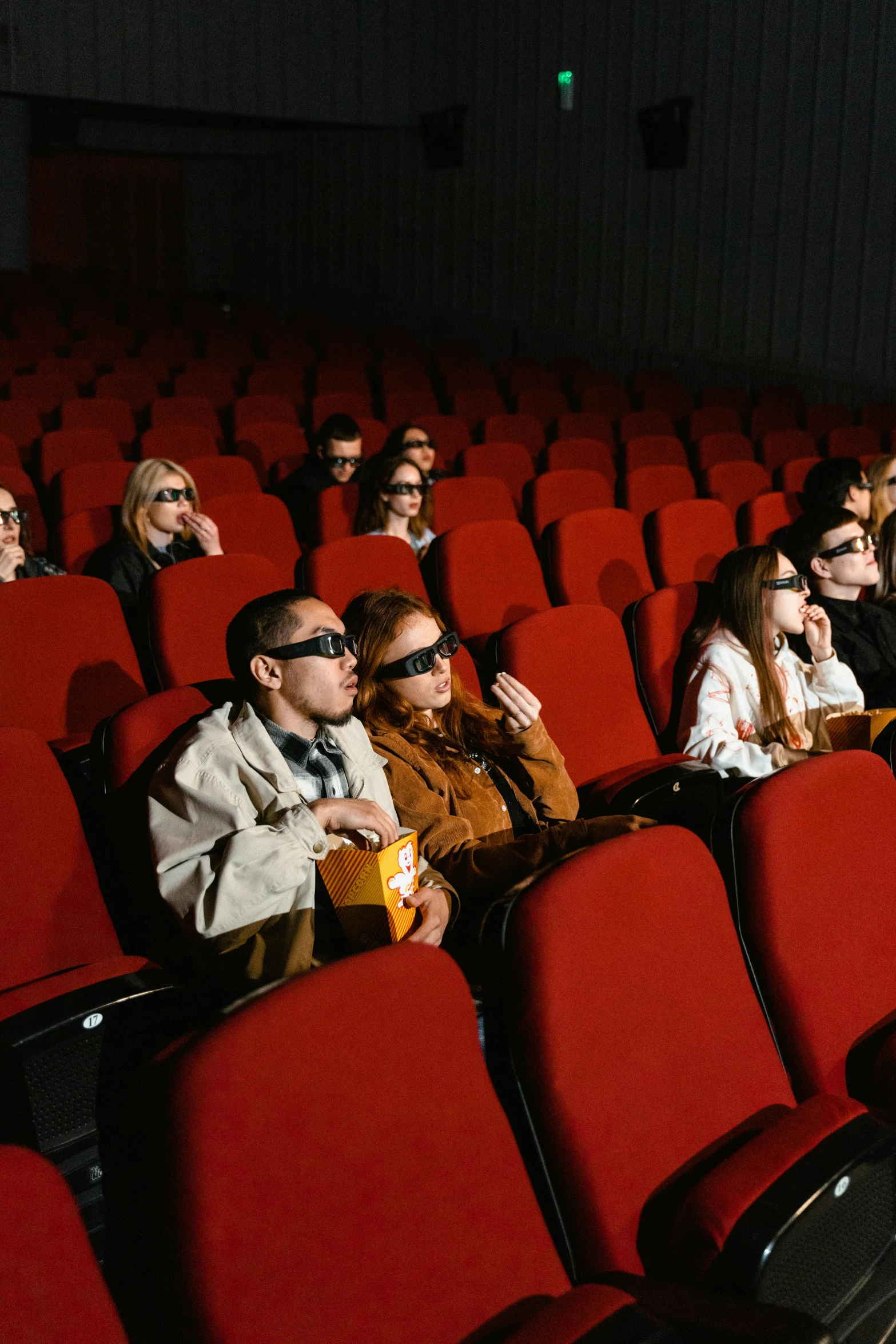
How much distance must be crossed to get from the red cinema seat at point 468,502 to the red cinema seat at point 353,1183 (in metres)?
2.65

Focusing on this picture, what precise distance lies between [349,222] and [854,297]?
183 inches

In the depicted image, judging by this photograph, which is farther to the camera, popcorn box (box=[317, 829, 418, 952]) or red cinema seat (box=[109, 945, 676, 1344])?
popcorn box (box=[317, 829, 418, 952])

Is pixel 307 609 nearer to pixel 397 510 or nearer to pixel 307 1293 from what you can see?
pixel 307 1293

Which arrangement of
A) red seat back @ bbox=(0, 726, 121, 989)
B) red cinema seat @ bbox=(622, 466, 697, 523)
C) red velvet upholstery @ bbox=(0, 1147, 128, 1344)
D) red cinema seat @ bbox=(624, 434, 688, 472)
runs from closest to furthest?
1. red velvet upholstery @ bbox=(0, 1147, 128, 1344)
2. red seat back @ bbox=(0, 726, 121, 989)
3. red cinema seat @ bbox=(622, 466, 697, 523)
4. red cinema seat @ bbox=(624, 434, 688, 472)

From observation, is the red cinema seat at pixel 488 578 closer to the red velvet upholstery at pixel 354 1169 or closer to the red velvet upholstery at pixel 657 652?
the red velvet upholstery at pixel 657 652

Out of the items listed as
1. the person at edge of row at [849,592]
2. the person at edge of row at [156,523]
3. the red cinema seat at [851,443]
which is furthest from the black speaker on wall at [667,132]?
the person at edge of row at [156,523]

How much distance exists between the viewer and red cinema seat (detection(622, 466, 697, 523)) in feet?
13.2

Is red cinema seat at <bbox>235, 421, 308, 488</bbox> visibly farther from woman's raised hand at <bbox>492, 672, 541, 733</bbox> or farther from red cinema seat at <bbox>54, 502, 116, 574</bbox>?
woman's raised hand at <bbox>492, 672, 541, 733</bbox>

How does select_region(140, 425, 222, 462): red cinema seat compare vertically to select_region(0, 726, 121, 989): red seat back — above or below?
above

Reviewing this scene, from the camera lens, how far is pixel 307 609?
1655mm

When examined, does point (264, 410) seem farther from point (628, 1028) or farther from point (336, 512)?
point (628, 1028)

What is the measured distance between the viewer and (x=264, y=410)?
4.82 m

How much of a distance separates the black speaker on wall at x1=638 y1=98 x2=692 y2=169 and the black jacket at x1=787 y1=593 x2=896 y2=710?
17.4 feet

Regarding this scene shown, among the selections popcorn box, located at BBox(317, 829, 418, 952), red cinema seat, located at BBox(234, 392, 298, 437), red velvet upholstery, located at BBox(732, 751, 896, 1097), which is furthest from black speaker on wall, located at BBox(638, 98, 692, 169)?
popcorn box, located at BBox(317, 829, 418, 952)
